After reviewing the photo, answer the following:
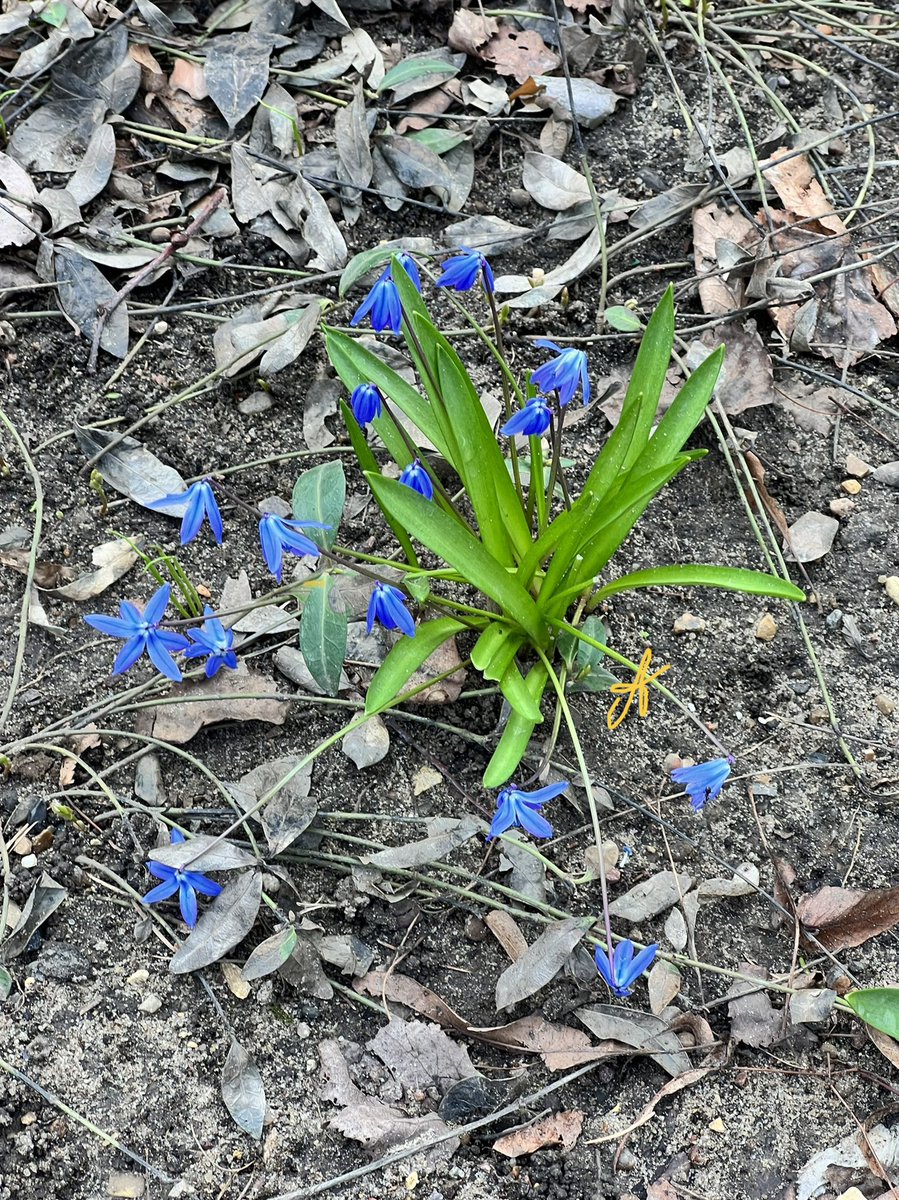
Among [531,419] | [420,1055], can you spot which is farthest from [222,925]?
[531,419]

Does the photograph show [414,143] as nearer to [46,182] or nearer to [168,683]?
[46,182]

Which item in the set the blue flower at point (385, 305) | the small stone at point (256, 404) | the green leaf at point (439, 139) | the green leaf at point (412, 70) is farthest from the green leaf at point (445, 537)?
the green leaf at point (412, 70)

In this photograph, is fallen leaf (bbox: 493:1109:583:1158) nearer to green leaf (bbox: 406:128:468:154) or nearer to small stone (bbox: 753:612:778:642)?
small stone (bbox: 753:612:778:642)

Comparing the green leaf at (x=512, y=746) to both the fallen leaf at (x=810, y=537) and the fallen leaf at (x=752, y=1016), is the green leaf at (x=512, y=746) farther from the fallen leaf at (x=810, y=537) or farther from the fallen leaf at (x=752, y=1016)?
the fallen leaf at (x=810, y=537)

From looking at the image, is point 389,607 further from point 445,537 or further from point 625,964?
point 625,964

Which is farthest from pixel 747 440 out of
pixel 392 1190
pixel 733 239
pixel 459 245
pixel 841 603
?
pixel 392 1190

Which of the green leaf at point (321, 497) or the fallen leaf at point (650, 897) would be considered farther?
the fallen leaf at point (650, 897)
